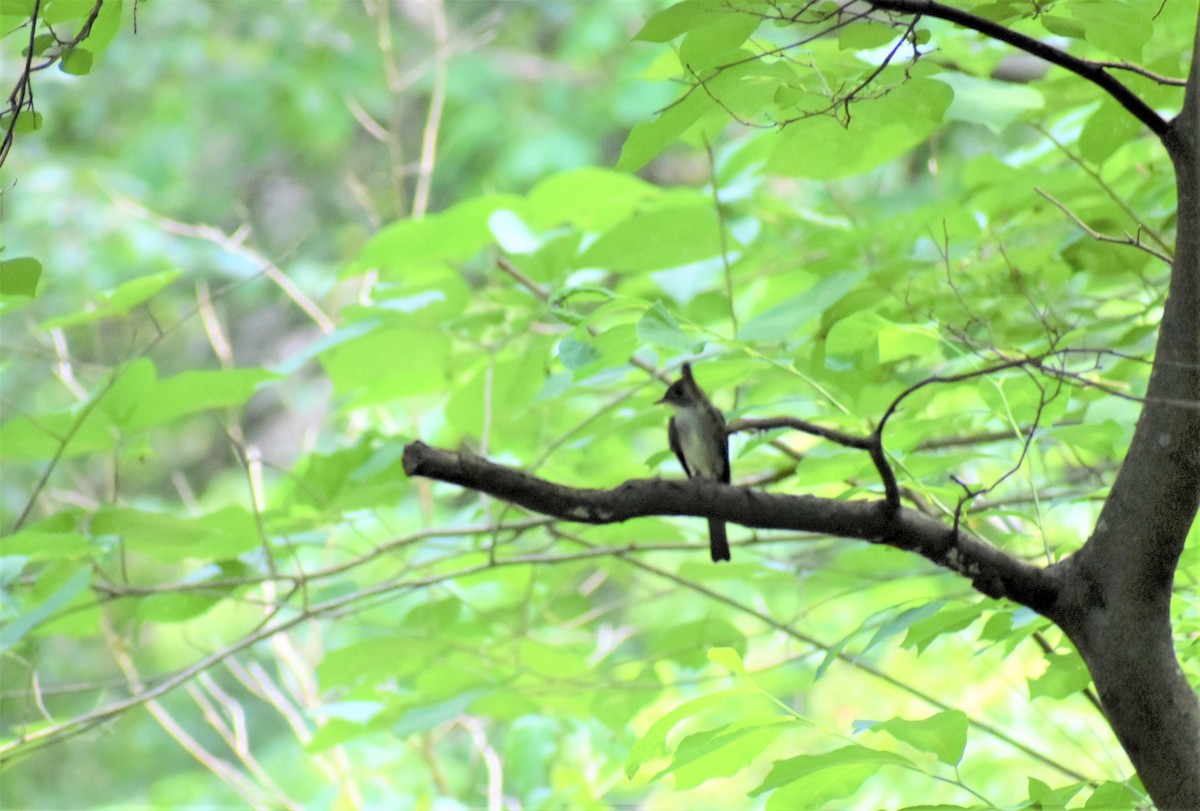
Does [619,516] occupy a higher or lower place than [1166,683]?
higher

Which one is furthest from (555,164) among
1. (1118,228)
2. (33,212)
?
(1118,228)

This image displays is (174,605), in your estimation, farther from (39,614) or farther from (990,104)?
(990,104)

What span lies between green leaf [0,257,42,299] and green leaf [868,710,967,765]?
2.90 ft

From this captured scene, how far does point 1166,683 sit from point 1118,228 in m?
0.80

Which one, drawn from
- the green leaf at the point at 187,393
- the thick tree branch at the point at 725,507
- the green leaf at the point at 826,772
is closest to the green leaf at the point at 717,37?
the thick tree branch at the point at 725,507

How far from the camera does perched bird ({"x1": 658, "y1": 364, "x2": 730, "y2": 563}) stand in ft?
5.49

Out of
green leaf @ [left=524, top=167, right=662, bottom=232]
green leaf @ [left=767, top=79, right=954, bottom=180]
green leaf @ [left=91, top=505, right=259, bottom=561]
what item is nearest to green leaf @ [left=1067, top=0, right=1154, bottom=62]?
green leaf @ [left=767, top=79, right=954, bottom=180]

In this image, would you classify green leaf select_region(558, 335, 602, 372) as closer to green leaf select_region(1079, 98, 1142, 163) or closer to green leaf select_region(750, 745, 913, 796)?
green leaf select_region(750, 745, 913, 796)

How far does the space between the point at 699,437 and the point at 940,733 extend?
3.13ft

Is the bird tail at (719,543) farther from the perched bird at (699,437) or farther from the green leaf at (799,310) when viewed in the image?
the green leaf at (799,310)

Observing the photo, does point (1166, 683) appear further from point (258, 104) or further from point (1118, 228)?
point (258, 104)

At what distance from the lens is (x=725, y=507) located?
94 cm

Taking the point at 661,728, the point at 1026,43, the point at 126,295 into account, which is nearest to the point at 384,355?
the point at 126,295

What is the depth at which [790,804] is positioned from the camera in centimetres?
98
